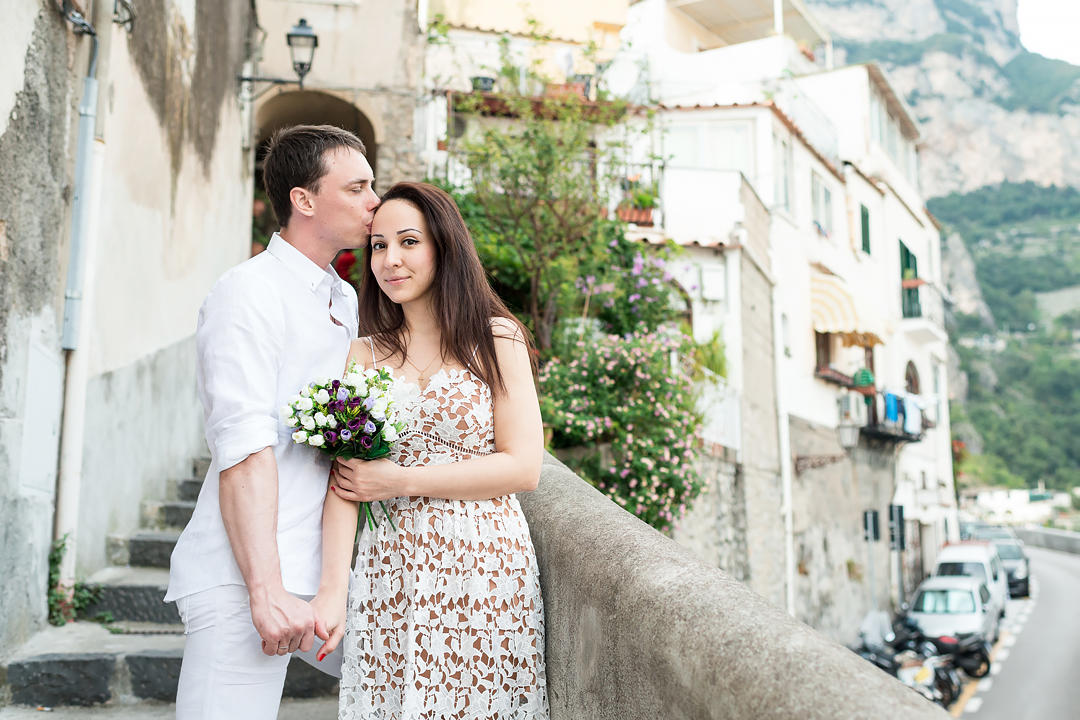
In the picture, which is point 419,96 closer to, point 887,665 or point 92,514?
point 92,514

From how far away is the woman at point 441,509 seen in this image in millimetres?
2127

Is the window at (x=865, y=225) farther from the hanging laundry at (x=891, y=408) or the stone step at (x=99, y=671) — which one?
the stone step at (x=99, y=671)

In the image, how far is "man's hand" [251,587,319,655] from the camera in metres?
1.88

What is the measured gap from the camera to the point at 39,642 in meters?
3.74

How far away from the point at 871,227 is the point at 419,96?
557 inches

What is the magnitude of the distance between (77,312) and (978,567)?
70.0 ft

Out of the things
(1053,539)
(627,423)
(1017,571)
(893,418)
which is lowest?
(1053,539)

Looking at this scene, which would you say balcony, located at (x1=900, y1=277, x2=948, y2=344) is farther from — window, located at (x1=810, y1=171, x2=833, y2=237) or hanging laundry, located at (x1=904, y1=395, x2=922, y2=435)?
window, located at (x1=810, y1=171, x2=833, y2=237)

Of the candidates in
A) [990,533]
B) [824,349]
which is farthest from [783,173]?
[990,533]

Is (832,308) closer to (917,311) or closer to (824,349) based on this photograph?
(824,349)

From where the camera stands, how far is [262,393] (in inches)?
78.5

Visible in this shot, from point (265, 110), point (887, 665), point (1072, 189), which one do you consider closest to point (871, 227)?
point (887, 665)

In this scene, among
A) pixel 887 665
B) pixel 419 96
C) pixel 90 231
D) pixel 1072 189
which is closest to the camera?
pixel 90 231

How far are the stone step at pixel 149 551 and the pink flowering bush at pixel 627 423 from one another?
13.1 feet
